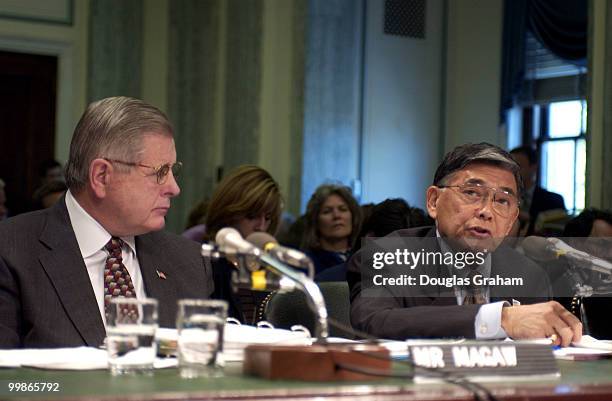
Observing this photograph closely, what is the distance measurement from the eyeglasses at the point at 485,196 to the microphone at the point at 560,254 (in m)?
0.12

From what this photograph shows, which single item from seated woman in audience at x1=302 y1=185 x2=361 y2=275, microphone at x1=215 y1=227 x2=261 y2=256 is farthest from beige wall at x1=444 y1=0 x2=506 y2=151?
microphone at x1=215 y1=227 x2=261 y2=256

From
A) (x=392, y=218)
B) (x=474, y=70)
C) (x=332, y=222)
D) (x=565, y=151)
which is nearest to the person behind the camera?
(x=392, y=218)

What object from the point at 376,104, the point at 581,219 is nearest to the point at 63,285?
the point at 581,219

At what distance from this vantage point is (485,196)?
294 centimetres

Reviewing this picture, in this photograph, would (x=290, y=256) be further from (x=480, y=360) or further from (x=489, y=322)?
(x=489, y=322)

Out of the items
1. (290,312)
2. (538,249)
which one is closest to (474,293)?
(538,249)

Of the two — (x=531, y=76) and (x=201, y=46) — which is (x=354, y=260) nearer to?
(x=531, y=76)

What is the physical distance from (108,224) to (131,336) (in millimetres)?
991

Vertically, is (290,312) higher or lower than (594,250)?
lower

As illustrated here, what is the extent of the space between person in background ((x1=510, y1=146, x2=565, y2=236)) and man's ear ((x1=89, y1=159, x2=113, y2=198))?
4.63 meters

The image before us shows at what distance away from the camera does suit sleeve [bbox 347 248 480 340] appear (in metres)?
2.59

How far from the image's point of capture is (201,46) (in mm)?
10016

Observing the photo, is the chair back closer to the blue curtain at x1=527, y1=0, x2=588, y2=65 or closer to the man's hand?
the man's hand

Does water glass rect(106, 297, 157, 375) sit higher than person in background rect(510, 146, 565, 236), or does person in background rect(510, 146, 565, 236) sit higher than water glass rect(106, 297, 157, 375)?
person in background rect(510, 146, 565, 236)
